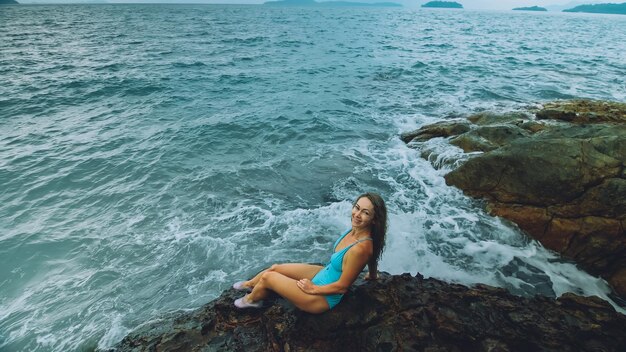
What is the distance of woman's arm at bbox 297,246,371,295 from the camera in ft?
13.9

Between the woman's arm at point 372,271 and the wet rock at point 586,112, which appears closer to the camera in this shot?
the woman's arm at point 372,271

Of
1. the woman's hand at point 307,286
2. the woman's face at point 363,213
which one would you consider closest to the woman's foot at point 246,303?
the woman's hand at point 307,286

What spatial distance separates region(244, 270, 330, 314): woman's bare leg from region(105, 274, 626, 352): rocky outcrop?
0.15 metres

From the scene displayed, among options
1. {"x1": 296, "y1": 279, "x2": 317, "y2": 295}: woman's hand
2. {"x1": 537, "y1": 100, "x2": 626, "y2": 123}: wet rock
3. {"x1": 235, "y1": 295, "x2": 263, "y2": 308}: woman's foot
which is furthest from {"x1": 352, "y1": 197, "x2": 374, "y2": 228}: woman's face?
{"x1": 537, "y1": 100, "x2": 626, "y2": 123}: wet rock

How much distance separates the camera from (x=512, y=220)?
7762mm

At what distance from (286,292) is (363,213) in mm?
1541

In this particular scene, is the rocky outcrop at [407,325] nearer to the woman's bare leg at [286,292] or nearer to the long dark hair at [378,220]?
the woman's bare leg at [286,292]

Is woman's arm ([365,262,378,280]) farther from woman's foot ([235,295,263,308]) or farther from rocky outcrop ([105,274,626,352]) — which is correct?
woman's foot ([235,295,263,308])

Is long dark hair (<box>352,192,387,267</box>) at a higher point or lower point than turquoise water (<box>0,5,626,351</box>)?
higher

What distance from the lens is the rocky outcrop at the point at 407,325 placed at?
3.94 metres

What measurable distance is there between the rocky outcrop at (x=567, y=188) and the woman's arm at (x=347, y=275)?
5.36 meters

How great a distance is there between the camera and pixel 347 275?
14.0 feet

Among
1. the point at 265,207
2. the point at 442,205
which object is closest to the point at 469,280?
the point at 442,205

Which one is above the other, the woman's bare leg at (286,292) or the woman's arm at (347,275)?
the woman's arm at (347,275)
